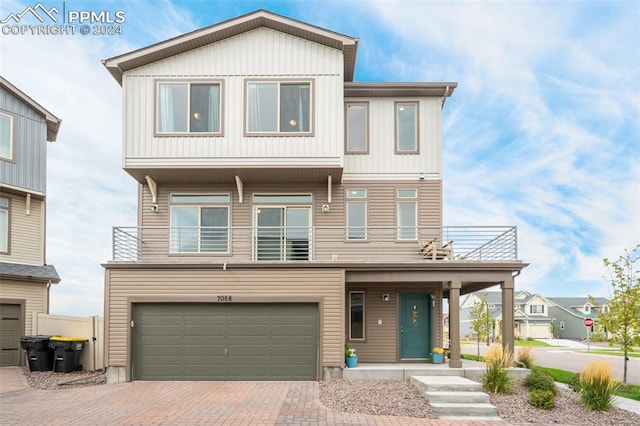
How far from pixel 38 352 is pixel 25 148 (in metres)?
7.54

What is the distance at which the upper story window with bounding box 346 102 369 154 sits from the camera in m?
Answer: 15.5

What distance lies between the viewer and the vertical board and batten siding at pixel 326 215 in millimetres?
14859

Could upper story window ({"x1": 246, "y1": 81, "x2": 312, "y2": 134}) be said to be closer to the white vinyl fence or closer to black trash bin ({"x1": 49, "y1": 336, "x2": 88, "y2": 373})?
the white vinyl fence

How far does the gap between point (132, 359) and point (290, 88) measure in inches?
341

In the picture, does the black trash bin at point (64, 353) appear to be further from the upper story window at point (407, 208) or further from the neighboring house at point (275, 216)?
the upper story window at point (407, 208)

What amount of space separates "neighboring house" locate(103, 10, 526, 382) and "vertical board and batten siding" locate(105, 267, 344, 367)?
0.12 ft

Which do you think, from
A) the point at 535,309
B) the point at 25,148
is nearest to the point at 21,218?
the point at 25,148

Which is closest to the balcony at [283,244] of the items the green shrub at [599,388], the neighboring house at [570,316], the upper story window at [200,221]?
Answer: the upper story window at [200,221]

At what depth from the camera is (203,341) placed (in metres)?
13.0

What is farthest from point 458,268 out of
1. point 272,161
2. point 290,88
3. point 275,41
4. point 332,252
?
point 275,41

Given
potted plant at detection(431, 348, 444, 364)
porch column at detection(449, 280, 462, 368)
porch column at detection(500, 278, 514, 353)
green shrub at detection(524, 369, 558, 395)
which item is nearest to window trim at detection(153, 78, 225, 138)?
porch column at detection(449, 280, 462, 368)

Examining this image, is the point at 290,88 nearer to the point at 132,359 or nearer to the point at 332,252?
the point at 332,252

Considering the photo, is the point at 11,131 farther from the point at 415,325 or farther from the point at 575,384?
the point at 575,384

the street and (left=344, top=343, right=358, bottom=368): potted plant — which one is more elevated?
(left=344, top=343, right=358, bottom=368): potted plant
